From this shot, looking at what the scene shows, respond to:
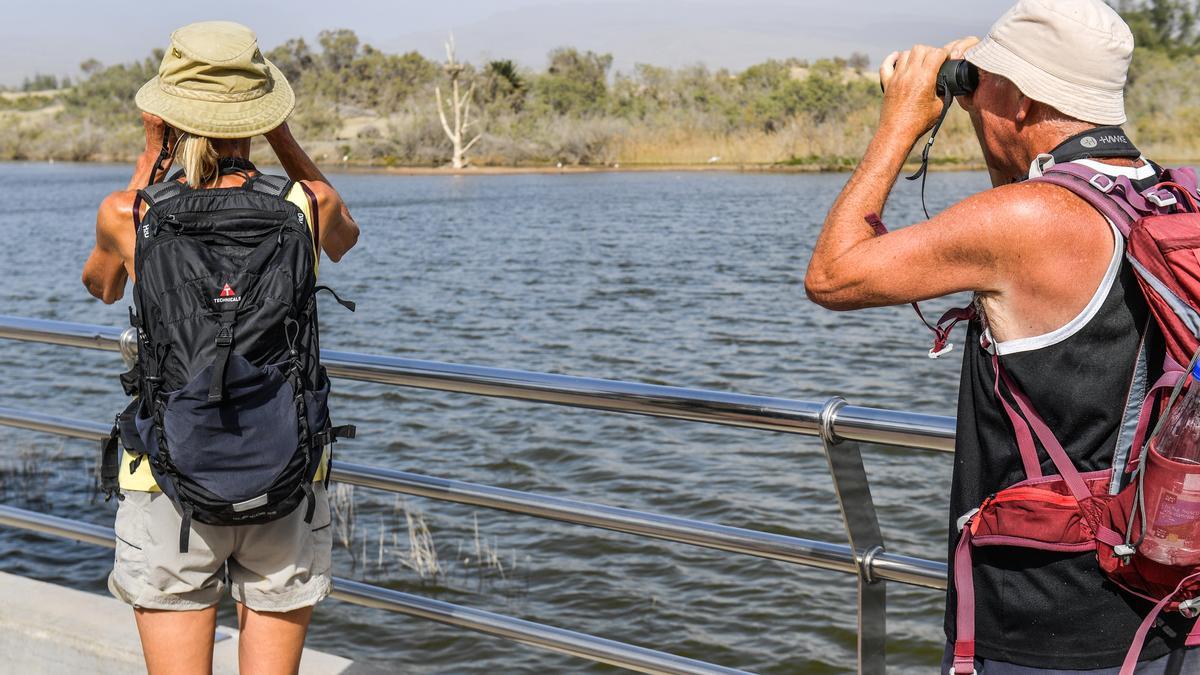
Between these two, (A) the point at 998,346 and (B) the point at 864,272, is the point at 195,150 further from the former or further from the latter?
(A) the point at 998,346

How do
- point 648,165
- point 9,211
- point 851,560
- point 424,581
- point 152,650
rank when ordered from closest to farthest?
1. point 152,650
2. point 851,560
3. point 424,581
4. point 9,211
5. point 648,165

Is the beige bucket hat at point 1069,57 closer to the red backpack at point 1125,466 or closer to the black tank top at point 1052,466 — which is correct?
the red backpack at point 1125,466

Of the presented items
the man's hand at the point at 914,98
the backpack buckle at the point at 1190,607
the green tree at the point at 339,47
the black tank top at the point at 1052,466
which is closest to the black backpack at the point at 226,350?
the man's hand at the point at 914,98

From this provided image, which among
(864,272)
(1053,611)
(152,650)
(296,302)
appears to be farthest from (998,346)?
(152,650)

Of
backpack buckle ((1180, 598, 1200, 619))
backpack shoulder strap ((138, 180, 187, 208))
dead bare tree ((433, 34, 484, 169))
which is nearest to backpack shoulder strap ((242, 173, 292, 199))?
backpack shoulder strap ((138, 180, 187, 208))

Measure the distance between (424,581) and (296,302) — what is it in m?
5.90

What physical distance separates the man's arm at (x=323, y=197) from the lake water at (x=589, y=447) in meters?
3.73

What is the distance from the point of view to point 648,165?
192 ft

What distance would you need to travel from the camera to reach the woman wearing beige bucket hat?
7.96 ft

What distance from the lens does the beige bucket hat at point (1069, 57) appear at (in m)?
1.94

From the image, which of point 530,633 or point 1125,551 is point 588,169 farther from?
point 1125,551

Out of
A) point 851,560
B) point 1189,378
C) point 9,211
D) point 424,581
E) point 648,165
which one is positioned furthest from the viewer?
point 648,165

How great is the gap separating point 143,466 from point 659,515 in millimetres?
1136

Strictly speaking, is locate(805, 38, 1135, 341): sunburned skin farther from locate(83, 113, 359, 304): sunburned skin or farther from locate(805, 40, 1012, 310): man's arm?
locate(83, 113, 359, 304): sunburned skin
